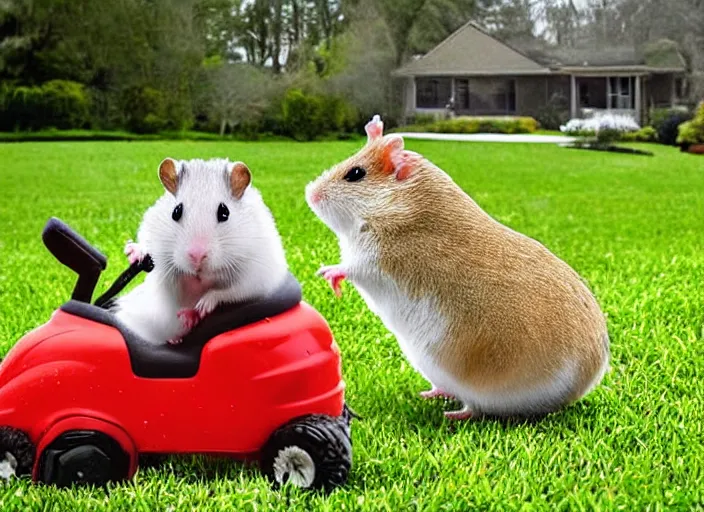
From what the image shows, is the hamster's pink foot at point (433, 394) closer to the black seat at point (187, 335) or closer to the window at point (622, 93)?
the black seat at point (187, 335)

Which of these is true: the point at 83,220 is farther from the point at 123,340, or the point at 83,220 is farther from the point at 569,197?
the point at 123,340

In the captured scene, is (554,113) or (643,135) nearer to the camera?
(554,113)

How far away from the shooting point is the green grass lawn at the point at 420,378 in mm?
1464

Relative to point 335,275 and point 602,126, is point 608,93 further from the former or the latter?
point 335,275

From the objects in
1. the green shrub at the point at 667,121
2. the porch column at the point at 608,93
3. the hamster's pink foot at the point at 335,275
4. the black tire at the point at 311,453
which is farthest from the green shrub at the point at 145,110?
the black tire at the point at 311,453

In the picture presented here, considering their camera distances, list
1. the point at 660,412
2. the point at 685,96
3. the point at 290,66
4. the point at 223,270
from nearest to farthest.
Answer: the point at 223,270 → the point at 660,412 → the point at 290,66 → the point at 685,96

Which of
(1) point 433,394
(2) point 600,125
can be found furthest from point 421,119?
(1) point 433,394

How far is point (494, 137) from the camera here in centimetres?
355

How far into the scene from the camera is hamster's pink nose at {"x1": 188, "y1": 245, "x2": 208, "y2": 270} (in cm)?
139

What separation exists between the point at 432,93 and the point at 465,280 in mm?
1962

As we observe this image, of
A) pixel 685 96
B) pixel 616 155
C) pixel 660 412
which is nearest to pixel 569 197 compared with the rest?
pixel 616 155

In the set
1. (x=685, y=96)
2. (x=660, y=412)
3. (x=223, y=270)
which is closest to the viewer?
(x=223, y=270)

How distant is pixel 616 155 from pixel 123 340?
2.71 meters

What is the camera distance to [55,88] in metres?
3.59
